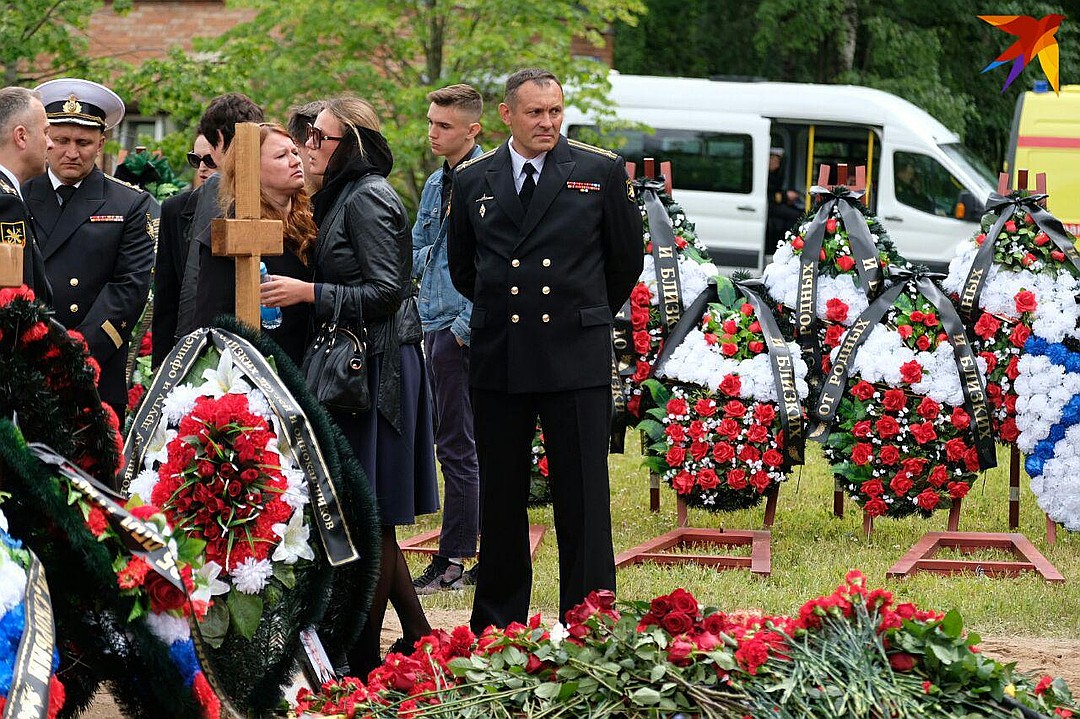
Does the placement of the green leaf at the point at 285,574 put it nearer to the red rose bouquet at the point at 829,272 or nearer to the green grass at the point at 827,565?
the green grass at the point at 827,565

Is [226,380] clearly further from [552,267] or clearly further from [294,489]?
[552,267]

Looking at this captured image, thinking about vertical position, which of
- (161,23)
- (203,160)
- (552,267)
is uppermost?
(161,23)

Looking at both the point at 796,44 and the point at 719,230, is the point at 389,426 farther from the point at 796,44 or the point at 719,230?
the point at 796,44

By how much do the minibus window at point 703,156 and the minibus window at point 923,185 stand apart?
1606 millimetres

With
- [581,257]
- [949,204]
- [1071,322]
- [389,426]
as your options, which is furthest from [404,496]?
[949,204]

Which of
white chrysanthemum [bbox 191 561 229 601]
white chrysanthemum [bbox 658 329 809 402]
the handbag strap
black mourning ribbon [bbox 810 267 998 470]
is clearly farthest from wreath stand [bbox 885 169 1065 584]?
white chrysanthemum [bbox 191 561 229 601]

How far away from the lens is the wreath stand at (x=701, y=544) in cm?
666

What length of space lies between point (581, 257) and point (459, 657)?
5.77 ft

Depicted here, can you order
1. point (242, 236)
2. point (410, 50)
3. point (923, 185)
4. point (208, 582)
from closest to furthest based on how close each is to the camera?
1. point (208, 582)
2. point (242, 236)
3. point (410, 50)
4. point (923, 185)

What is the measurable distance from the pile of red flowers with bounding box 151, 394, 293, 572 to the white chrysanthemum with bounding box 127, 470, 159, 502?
0.03m

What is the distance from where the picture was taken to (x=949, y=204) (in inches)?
629

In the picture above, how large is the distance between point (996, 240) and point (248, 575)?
459 centimetres

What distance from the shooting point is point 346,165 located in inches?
188

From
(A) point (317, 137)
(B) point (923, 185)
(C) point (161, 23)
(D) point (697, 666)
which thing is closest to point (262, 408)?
(A) point (317, 137)
